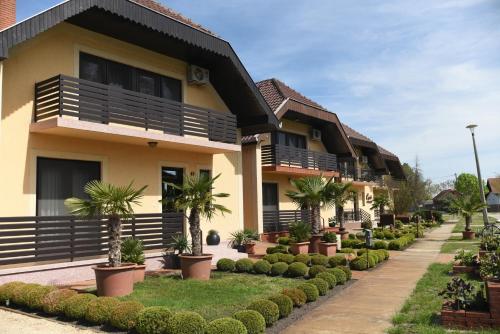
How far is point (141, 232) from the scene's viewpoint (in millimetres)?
12469

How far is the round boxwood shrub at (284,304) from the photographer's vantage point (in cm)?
720

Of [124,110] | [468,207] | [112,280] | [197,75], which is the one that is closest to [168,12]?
[197,75]

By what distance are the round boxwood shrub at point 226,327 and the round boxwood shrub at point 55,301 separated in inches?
114

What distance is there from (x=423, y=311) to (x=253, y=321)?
3025 millimetres

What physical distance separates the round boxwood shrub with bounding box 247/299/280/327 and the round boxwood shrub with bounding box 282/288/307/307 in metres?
0.96

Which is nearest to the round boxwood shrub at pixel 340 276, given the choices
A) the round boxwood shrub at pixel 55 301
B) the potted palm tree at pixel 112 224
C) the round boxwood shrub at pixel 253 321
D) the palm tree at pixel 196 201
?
the palm tree at pixel 196 201

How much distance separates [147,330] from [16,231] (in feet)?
16.8

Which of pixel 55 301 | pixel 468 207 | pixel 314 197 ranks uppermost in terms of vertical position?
pixel 314 197

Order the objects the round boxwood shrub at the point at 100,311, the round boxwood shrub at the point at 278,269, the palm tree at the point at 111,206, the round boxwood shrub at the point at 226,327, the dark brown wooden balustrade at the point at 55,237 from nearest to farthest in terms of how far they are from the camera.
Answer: the round boxwood shrub at the point at 226,327, the round boxwood shrub at the point at 100,311, the palm tree at the point at 111,206, the dark brown wooden balustrade at the point at 55,237, the round boxwood shrub at the point at 278,269

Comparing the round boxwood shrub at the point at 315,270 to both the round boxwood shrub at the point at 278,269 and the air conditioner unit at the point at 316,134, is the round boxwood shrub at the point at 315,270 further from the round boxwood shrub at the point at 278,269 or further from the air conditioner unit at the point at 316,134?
the air conditioner unit at the point at 316,134

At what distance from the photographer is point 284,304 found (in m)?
7.24

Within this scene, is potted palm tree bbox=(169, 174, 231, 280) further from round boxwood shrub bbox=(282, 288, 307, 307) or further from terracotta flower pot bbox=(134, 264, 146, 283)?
round boxwood shrub bbox=(282, 288, 307, 307)

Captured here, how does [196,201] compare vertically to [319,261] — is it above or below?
above

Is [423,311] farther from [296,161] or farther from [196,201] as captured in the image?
[296,161]
